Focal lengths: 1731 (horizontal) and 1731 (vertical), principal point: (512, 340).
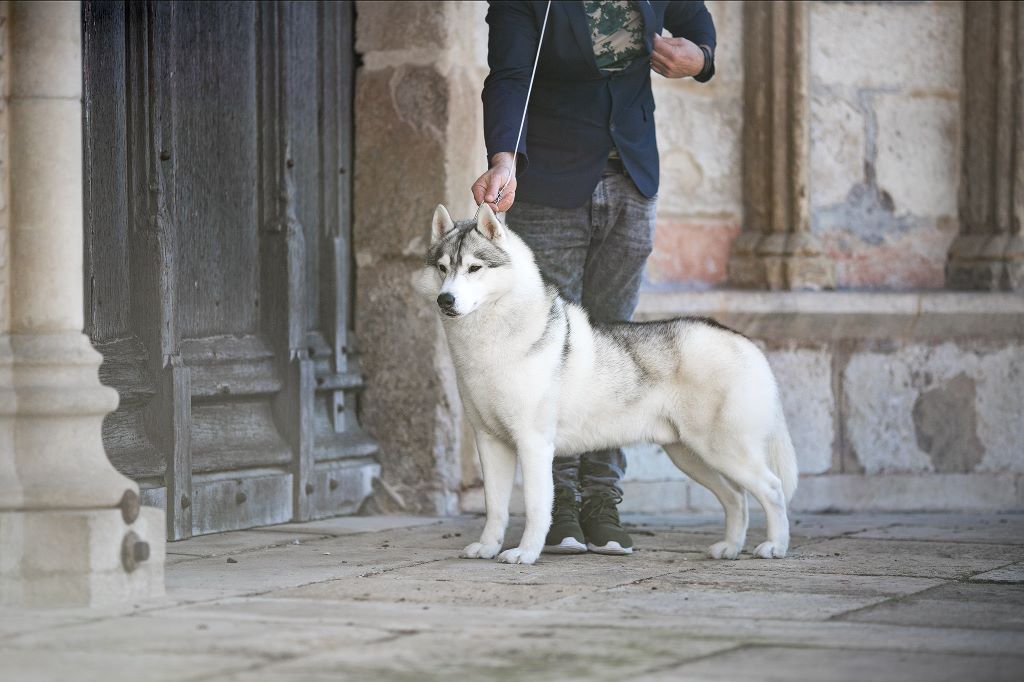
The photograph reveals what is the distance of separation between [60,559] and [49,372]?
18.6 inches

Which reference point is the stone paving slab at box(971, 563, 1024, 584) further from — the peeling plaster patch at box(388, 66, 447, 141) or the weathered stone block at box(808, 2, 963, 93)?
the weathered stone block at box(808, 2, 963, 93)

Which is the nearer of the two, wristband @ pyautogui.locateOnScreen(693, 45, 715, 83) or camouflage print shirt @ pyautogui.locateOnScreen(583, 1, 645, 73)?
camouflage print shirt @ pyautogui.locateOnScreen(583, 1, 645, 73)

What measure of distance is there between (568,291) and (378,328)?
124 cm

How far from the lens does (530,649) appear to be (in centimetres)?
367

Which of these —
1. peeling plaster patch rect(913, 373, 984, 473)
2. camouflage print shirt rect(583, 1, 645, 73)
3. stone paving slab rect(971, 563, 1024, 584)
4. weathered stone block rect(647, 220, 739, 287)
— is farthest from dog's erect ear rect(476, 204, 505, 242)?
peeling plaster patch rect(913, 373, 984, 473)

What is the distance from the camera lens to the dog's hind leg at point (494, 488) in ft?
17.5

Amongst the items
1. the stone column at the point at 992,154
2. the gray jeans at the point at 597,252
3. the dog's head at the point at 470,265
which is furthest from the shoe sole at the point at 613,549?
the stone column at the point at 992,154

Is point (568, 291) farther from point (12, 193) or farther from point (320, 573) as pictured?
point (12, 193)

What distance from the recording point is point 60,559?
14.0 ft

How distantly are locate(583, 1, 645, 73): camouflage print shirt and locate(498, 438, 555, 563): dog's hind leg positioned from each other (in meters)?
1.28

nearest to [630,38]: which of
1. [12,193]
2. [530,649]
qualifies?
[12,193]

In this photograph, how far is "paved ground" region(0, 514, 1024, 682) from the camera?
3.48 meters

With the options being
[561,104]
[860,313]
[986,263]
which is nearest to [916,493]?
[860,313]

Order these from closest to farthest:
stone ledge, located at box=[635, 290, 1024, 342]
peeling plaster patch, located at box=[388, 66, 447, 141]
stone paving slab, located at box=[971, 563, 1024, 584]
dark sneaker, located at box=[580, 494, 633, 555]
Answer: stone paving slab, located at box=[971, 563, 1024, 584]
dark sneaker, located at box=[580, 494, 633, 555]
peeling plaster patch, located at box=[388, 66, 447, 141]
stone ledge, located at box=[635, 290, 1024, 342]
